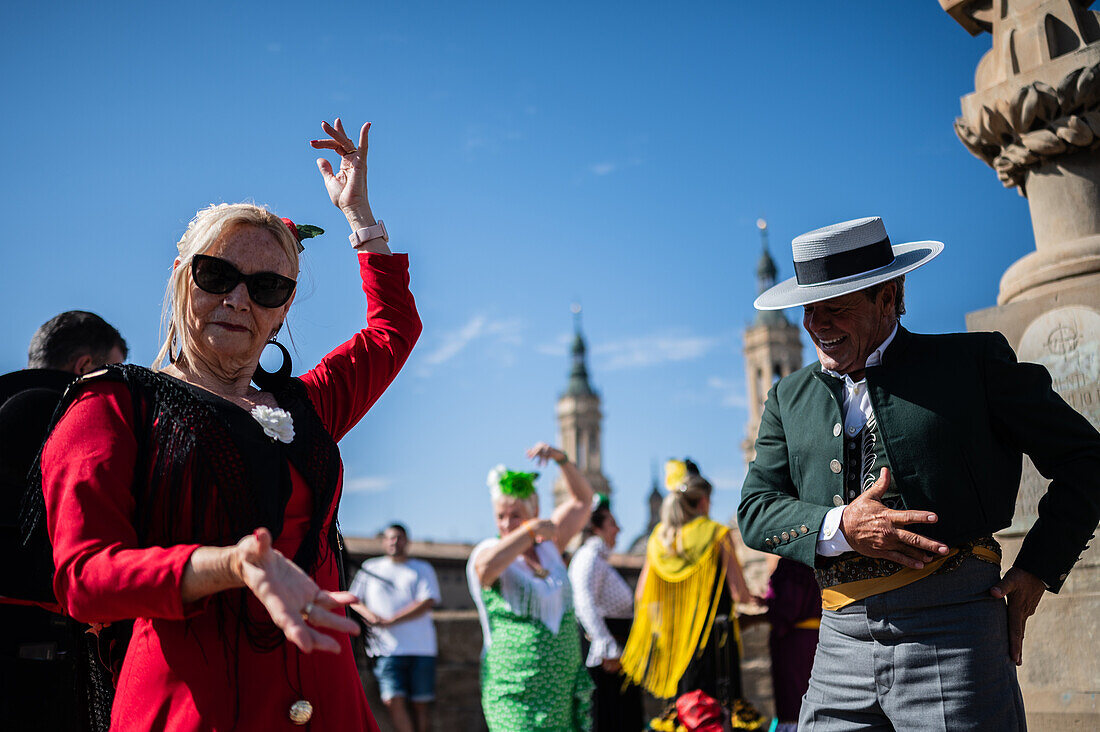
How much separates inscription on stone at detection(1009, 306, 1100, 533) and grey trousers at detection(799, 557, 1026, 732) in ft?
5.14

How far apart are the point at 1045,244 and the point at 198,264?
3660mm

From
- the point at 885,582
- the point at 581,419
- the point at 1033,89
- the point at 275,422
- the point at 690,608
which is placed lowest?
the point at 690,608

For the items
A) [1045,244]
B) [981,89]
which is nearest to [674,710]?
[1045,244]

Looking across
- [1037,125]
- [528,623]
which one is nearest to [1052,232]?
[1037,125]

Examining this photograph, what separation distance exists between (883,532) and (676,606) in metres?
4.33

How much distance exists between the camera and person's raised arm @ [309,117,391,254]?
261 cm

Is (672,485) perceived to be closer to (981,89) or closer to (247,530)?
(981,89)

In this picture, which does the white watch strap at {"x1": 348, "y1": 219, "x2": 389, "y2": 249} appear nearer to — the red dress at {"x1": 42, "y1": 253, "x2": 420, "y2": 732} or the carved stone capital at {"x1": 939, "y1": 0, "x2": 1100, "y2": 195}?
the red dress at {"x1": 42, "y1": 253, "x2": 420, "y2": 732}

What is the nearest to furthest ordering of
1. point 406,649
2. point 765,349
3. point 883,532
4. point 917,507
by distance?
point 883,532 → point 917,507 → point 406,649 → point 765,349

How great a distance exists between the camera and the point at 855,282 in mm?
2607

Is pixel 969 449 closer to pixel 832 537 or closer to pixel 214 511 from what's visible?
pixel 832 537

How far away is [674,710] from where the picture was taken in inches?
239

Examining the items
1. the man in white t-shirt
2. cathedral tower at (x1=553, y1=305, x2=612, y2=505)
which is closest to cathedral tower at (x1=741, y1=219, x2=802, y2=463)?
cathedral tower at (x1=553, y1=305, x2=612, y2=505)

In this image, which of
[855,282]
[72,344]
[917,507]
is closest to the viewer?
[917,507]
